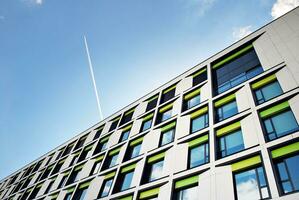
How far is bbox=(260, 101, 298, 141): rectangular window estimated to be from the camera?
9664mm

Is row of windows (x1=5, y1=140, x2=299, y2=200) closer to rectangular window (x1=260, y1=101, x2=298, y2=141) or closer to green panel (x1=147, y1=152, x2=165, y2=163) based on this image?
green panel (x1=147, y1=152, x2=165, y2=163)

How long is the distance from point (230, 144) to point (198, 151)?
186 cm

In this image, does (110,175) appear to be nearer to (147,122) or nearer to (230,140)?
(147,122)

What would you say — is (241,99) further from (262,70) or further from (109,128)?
(109,128)

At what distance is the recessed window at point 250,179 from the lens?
8.48 metres

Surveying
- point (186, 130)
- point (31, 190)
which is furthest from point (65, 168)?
point (186, 130)

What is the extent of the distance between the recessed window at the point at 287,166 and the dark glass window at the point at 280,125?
104cm

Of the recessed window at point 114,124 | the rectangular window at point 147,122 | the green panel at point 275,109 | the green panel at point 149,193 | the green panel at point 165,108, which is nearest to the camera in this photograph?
the green panel at point 275,109

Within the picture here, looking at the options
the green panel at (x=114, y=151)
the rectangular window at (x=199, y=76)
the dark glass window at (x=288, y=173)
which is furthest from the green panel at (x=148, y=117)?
the dark glass window at (x=288, y=173)

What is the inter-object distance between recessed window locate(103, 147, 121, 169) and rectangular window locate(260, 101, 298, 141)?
11164mm

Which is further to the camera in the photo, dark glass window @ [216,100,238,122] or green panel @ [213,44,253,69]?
green panel @ [213,44,253,69]

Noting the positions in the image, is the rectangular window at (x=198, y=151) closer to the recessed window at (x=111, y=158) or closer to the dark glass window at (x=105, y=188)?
the dark glass window at (x=105, y=188)

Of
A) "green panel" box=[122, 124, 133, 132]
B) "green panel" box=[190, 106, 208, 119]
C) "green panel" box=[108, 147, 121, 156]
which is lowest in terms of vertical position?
"green panel" box=[108, 147, 121, 156]

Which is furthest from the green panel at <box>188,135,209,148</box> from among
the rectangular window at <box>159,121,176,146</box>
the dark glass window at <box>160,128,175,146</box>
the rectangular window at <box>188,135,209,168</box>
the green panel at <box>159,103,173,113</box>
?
the green panel at <box>159,103,173,113</box>
